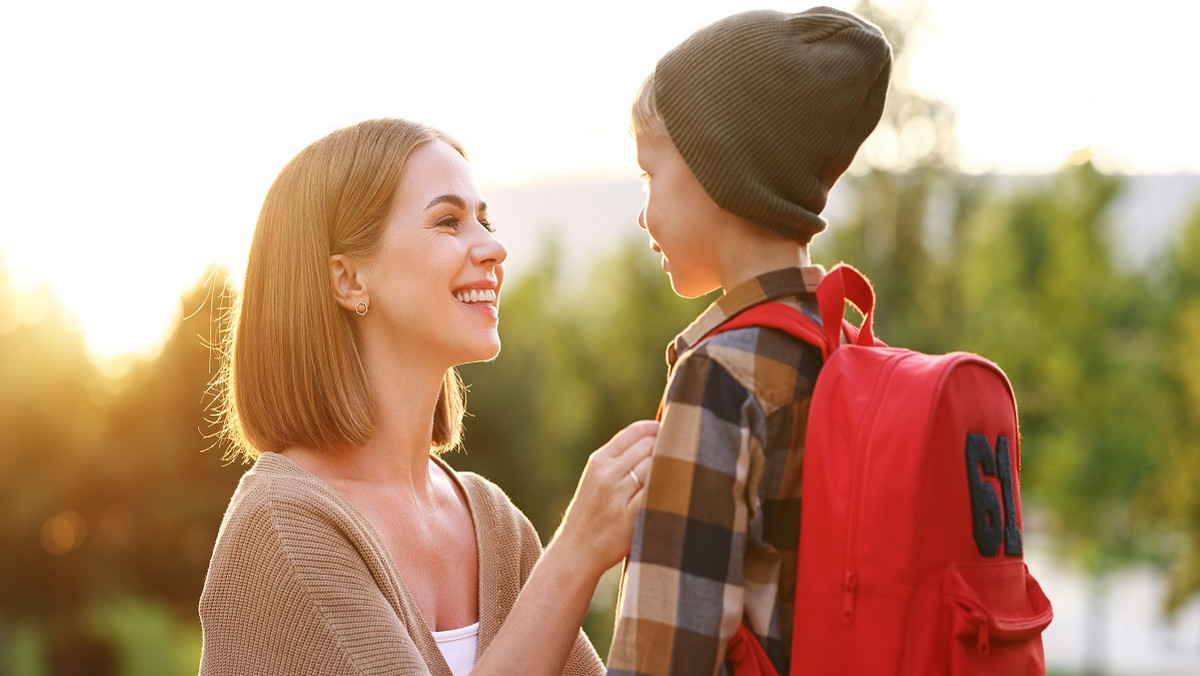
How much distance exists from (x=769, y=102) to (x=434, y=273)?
99cm

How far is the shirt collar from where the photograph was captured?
211 cm

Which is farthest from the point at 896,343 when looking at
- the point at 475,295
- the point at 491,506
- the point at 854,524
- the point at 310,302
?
the point at 854,524

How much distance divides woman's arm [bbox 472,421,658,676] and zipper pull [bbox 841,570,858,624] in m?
0.43

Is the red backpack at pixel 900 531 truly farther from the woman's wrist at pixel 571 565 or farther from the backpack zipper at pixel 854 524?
the woman's wrist at pixel 571 565

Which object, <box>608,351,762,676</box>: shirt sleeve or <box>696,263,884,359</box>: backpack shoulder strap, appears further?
<box>696,263,884,359</box>: backpack shoulder strap

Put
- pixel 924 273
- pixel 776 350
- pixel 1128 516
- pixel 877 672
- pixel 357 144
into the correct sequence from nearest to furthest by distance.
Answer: pixel 877 672 < pixel 776 350 < pixel 357 144 < pixel 1128 516 < pixel 924 273

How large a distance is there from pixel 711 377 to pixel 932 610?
0.48 meters

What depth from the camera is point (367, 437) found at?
9.21 feet

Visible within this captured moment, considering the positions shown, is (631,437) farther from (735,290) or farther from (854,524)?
(854,524)

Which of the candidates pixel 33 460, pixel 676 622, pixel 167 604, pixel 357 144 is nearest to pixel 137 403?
pixel 33 460

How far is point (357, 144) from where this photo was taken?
2822 millimetres

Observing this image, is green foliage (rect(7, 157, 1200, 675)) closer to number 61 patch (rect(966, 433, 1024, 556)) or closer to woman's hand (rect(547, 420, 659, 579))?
woman's hand (rect(547, 420, 659, 579))

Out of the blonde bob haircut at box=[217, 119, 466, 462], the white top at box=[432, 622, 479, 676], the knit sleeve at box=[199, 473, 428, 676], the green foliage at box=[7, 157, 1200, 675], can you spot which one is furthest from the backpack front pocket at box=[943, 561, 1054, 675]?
the green foliage at box=[7, 157, 1200, 675]

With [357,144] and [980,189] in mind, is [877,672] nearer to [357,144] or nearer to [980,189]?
[357,144]
